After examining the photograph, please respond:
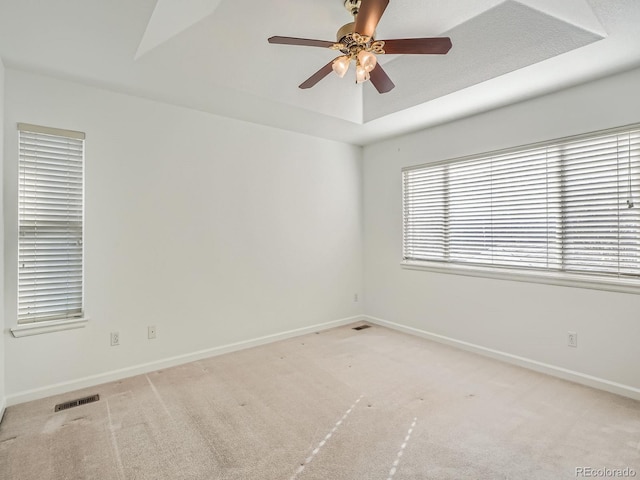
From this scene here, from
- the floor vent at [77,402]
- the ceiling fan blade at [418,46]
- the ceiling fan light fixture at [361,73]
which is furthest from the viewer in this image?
the floor vent at [77,402]

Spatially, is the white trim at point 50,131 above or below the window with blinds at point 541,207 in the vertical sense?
above

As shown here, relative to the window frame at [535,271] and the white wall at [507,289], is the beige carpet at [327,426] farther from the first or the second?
the window frame at [535,271]

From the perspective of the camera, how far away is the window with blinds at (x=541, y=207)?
2660 millimetres

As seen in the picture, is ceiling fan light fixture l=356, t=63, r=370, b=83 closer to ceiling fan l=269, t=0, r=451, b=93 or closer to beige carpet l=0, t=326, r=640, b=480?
ceiling fan l=269, t=0, r=451, b=93

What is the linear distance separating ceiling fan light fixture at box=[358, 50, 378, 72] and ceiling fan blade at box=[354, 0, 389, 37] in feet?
0.45

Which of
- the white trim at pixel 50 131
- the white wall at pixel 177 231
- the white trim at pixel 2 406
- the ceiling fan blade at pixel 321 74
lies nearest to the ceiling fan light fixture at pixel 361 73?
the ceiling fan blade at pixel 321 74

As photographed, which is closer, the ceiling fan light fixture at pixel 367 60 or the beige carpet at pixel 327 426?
the beige carpet at pixel 327 426

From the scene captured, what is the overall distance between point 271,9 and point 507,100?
7.17 ft

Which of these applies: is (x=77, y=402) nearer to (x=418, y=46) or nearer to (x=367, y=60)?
(x=367, y=60)

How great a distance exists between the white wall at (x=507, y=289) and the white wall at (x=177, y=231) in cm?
65

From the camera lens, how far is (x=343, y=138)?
14.4 feet

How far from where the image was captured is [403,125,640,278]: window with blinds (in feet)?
8.73

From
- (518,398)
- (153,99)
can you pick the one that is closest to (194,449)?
(518,398)

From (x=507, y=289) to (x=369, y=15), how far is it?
2738mm
